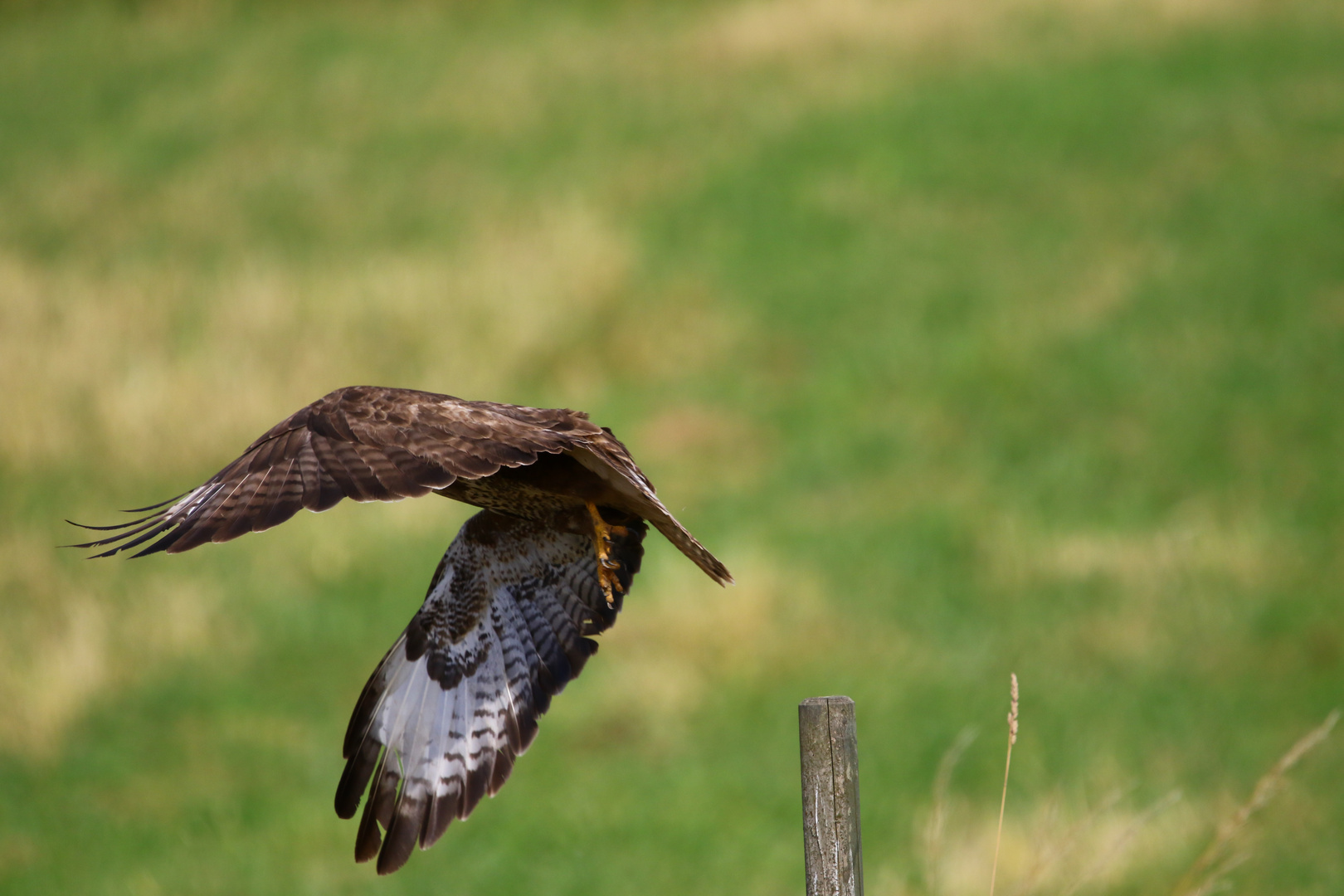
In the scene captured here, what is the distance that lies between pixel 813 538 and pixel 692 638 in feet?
6.01

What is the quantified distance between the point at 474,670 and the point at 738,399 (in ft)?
31.5

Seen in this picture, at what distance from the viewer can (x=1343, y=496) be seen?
1121cm

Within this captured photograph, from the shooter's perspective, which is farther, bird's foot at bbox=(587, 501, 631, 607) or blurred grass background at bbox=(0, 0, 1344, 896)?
blurred grass background at bbox=(0, 0, 1344, 896)

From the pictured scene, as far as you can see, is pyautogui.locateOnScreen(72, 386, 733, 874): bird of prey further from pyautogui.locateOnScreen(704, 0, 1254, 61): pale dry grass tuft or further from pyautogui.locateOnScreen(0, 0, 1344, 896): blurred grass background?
pyautogui.locateOnScreen(704, 0, 1254, 61): pale dry grass tuft

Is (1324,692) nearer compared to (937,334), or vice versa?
(1324,692)

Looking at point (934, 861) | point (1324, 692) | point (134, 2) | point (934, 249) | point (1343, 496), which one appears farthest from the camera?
point (134, 2)

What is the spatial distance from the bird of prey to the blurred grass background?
1.44 metres

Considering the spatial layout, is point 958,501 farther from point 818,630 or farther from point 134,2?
point 134,2

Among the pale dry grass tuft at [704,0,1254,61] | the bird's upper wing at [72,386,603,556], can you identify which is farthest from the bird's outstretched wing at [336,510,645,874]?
the pale dry grass tuft at [704,0,1254,61]

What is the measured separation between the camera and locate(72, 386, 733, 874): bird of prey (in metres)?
3.59

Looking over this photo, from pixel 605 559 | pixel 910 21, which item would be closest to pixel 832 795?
pixel 605 559

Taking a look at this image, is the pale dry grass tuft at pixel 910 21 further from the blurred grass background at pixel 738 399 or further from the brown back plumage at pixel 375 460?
the brown back plumage at pixel 375 460

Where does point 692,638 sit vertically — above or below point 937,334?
below

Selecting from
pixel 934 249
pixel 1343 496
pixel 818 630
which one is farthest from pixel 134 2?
pixel 1343 496
